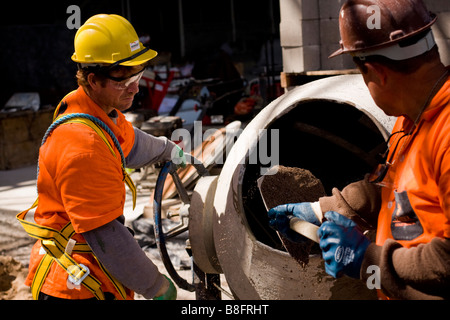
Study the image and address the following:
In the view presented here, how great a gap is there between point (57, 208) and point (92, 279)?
1.00 feet

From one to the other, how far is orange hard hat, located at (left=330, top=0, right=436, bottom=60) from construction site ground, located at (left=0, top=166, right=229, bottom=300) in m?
2.63

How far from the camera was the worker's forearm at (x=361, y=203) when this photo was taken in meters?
1.96

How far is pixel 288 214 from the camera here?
7.22 feet

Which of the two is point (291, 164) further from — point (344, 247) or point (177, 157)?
point (344, 247)

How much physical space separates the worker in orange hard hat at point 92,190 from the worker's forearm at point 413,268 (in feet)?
3.06

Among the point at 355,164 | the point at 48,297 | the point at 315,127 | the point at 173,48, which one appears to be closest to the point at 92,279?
the point at 48,297

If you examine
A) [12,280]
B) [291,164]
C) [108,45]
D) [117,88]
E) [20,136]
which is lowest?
[20,136]

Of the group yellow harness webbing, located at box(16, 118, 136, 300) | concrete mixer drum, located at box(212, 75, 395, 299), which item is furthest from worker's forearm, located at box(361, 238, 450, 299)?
yellow harness webbing, located at box(16, 118, 136, 300)

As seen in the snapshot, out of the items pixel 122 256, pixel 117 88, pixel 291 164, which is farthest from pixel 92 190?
pixel 291 164

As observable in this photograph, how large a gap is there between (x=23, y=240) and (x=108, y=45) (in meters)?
3.62

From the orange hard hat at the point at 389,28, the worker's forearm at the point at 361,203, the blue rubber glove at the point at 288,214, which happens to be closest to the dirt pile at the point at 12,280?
the blue rubber glove at the point at 288,214

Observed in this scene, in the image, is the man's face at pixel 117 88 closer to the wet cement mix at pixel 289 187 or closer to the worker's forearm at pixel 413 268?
the wet cement mix at pixel 289 187

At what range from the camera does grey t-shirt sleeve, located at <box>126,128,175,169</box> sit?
273cm

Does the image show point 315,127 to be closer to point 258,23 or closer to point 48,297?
point 48,297
